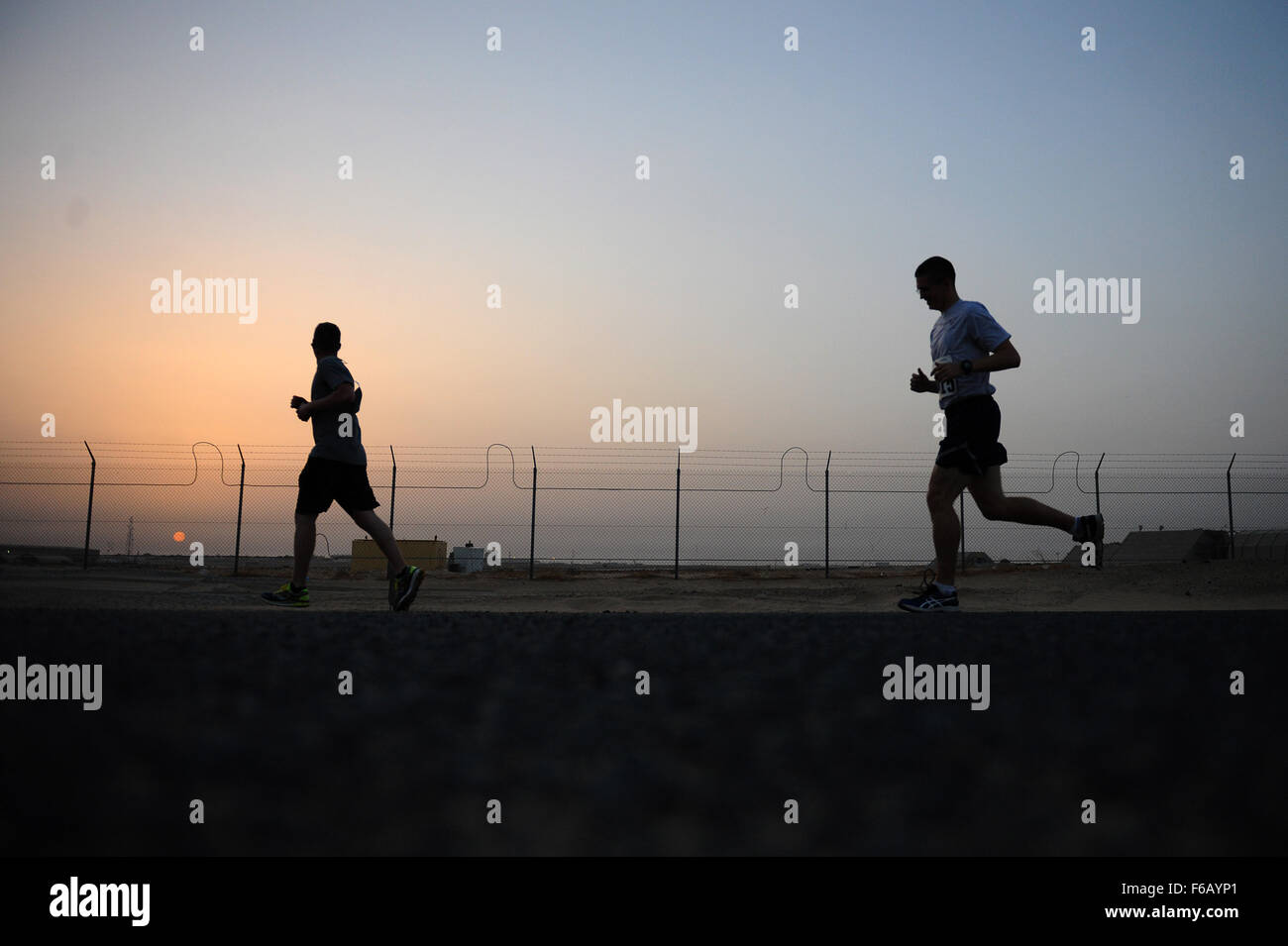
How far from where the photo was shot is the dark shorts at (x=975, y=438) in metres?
5.28

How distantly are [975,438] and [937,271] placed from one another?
1026mm

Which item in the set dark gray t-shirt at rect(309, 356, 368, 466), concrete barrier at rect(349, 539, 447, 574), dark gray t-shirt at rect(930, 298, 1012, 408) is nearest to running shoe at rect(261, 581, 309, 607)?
dark gray t-shirt at rect(309, 356, 368, 466)

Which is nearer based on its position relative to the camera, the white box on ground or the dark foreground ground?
the dark foreground ground

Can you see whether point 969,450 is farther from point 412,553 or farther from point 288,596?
point 412,553

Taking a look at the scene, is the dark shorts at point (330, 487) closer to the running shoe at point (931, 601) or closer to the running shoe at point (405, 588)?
the running shoe at point (405, 588)

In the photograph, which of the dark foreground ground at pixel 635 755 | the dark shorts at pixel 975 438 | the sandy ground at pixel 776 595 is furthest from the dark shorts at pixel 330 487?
the dark shorts at pixel 975 438

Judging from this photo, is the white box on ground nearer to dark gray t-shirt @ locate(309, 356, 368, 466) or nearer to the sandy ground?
the sandy ground

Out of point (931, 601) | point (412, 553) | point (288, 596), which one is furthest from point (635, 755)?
point (412, 553)

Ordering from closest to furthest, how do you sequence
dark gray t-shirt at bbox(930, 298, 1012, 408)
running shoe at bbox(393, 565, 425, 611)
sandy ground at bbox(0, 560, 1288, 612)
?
1. dark gray t-shirt at bbox(930, 298, 1012, 408)
2. running shoe at bbox(393, 565, 425, 611)
3. sandy ground at bbox(0, 560, 1288, 612)

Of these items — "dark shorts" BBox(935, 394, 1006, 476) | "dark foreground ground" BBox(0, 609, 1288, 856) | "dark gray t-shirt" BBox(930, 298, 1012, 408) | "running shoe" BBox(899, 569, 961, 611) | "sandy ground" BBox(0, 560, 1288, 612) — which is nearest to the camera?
"dark foreground ground" BBox(0, 609, 1288, 856)

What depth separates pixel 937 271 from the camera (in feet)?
18.7

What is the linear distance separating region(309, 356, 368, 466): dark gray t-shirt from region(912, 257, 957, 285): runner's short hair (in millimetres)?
3482

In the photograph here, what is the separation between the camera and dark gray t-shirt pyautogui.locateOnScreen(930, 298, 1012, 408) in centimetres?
539
